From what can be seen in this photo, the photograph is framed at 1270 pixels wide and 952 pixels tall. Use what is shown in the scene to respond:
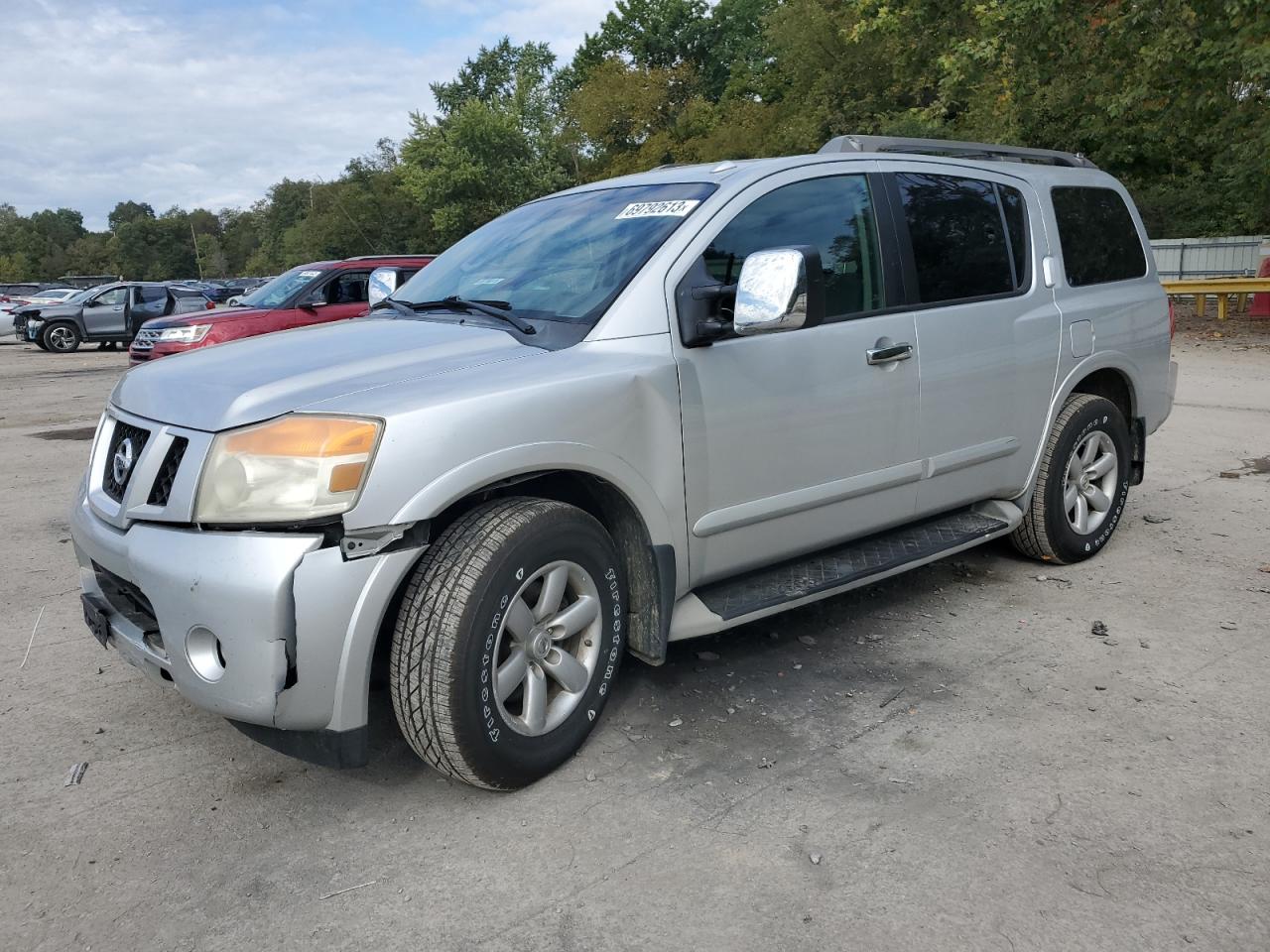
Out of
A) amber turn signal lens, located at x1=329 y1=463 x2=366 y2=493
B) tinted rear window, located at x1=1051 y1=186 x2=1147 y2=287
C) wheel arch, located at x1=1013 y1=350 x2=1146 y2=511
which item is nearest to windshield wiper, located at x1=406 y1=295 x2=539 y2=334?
amber turn signal lens, located at x1=329 y1=463 x2=366 y2=493

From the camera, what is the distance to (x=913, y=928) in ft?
7.76

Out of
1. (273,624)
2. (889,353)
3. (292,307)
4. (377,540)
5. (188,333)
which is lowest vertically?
(273,624)

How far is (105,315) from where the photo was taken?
78.7ft

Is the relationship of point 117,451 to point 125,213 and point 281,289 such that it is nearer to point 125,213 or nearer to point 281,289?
Result: point 281,289

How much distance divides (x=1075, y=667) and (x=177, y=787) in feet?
10.0

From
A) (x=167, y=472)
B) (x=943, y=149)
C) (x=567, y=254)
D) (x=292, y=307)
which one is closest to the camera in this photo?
(x=167, y=472)

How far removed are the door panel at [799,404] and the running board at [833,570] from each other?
0.09 meters

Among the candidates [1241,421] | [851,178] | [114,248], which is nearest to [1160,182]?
[1241,421]

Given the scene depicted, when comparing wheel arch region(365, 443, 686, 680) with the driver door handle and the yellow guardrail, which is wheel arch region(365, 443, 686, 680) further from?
the yellow guardrail

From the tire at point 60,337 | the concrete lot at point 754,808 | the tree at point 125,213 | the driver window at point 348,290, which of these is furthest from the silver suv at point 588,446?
the tree at point 125,213

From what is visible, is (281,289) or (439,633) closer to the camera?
(439,633)

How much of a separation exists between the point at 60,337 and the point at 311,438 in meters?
25.2

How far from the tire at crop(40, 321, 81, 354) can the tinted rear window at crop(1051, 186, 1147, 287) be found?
2438 cm

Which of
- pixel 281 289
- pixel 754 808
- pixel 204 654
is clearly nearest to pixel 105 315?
pixel 281 289
